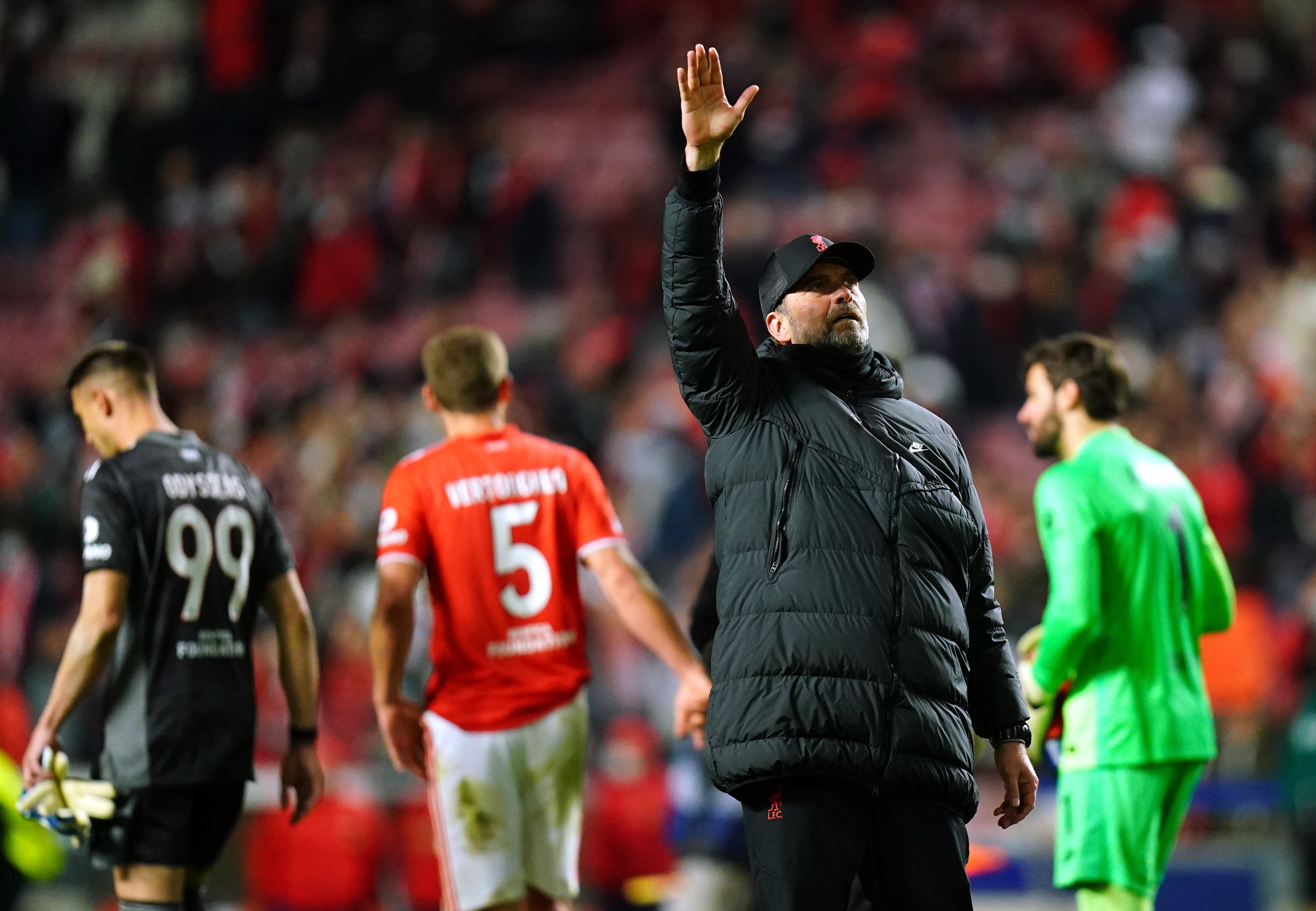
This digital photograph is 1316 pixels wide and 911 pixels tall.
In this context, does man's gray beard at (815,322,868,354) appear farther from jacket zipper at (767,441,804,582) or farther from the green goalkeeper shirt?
the green goalkeeper shirt

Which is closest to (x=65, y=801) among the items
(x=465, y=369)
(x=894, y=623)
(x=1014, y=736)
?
(x=465, y=369)

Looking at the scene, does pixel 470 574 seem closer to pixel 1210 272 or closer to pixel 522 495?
pixel 522 495

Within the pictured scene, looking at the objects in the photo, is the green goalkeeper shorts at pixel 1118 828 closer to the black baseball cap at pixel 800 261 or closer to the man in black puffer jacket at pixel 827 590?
the man in black puffer jacket at pixel 827 590

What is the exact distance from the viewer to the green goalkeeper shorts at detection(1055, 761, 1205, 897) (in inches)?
177

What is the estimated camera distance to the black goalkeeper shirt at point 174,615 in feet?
14.5

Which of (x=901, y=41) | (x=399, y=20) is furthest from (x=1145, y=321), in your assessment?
(x=399, y=20)

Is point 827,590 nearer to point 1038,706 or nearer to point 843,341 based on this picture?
point 843,341

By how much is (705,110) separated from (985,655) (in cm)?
142

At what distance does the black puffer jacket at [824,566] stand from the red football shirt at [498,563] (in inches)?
59.7

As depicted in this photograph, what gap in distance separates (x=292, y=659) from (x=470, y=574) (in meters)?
0.63

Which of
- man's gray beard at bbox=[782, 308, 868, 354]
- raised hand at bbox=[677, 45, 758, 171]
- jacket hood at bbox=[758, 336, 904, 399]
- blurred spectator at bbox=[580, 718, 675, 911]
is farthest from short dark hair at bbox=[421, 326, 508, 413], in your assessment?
blurred spectator at bbox=[580, 718, 675, 911]

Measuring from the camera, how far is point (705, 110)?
10.6 ft

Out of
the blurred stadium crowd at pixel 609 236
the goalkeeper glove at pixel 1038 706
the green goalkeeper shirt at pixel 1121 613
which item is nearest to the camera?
the green goalkeeper shirt at pixel 1121 613

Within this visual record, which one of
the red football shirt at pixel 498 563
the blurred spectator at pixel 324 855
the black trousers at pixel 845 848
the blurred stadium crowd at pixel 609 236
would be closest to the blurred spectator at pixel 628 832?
the blurred stadium crowd at pixel 609 236
